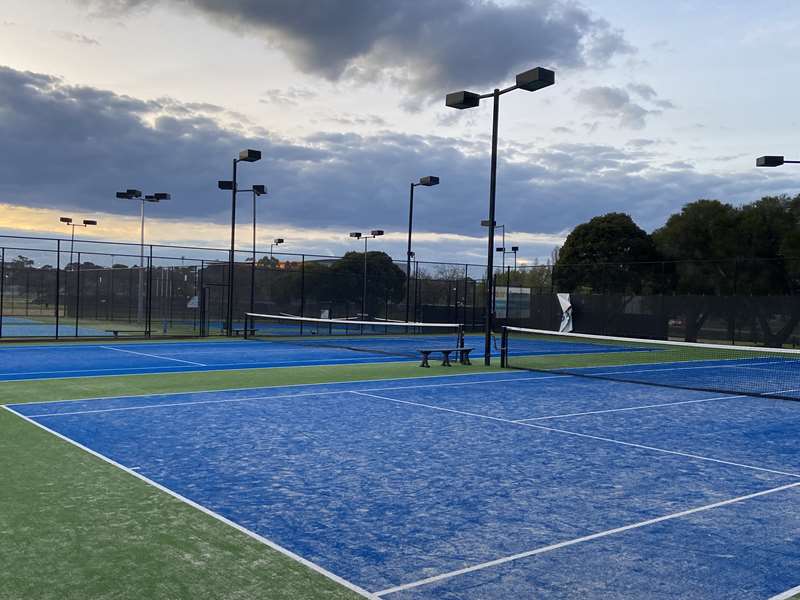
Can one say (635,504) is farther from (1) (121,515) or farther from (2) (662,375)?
(2) (662,375)

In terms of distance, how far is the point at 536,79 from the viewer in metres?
15.6

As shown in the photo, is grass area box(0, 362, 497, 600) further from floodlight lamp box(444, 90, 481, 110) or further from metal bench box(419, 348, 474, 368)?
floodlight lamp box(444, 90, 481, 110)

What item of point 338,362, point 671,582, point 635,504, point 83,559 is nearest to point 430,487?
point 635,504

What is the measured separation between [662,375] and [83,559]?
14.9 metres

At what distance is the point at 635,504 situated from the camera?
6000mm

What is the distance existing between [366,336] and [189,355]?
38.2ft

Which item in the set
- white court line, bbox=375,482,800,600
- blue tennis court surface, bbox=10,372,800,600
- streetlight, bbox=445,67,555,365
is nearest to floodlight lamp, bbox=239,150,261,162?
streetlight, bbox=445,67,555,365

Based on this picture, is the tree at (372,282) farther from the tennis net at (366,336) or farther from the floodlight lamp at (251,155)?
the floodlight lamp at (251,155)

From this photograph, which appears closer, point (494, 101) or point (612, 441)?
point (612, 441)

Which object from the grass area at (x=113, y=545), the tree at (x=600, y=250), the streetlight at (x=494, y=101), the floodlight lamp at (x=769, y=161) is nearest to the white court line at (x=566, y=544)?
the grass area at (x=113, y=545)

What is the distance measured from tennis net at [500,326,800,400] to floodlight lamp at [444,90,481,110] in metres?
5.26

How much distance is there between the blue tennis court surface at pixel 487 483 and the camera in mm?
4504

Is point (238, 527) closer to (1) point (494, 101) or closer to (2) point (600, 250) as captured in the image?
(1) point (494, 101)

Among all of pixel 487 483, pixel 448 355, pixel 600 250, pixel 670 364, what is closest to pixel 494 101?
pixel 448 355
